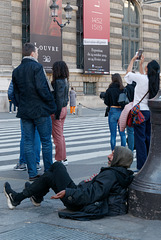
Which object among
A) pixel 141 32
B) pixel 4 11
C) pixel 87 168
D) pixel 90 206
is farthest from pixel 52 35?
pixel 90 206

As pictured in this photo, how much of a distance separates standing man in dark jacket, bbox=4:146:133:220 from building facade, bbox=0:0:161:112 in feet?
61.1

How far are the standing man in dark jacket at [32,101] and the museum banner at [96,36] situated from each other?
25.3m

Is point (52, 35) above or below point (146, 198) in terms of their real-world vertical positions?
above

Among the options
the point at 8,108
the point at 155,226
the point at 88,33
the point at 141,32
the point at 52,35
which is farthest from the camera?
the point at 141,32

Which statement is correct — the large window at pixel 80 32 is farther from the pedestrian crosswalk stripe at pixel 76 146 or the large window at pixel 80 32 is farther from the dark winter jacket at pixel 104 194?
the dark winter jacket at pixel 104 194

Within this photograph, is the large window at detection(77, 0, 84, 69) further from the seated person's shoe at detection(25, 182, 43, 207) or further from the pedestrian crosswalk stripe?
the seated person's shoe at detection(25, 182, 43, 207)

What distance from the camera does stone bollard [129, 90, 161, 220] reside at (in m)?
4.55

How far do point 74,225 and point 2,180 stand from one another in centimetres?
258

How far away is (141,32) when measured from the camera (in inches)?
1464

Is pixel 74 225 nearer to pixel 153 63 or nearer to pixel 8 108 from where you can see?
pixel 153 63

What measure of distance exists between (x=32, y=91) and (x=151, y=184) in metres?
2.68

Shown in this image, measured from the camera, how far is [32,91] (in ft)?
21.8

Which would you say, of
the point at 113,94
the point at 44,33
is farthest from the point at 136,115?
the point at 44,33

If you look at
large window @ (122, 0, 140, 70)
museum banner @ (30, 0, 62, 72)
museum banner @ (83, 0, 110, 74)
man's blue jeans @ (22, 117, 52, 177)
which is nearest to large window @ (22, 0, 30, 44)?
museum banner @ (30, 0, 62, 72)
